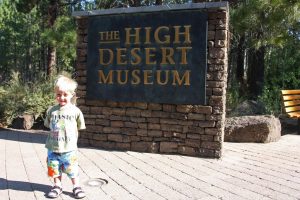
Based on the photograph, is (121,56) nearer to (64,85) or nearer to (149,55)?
(149,55)

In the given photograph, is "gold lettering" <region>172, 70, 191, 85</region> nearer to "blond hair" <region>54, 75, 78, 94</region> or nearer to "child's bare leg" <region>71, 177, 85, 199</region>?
"blond hair" <region>54, 75, 78, 94</region>

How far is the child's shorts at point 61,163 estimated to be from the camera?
12.6 feet

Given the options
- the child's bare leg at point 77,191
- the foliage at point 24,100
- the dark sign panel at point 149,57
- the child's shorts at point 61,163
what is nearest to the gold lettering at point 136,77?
the dark sign panel at point 149,57

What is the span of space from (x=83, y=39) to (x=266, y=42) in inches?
155

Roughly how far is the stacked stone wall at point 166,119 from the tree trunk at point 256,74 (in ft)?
20.2

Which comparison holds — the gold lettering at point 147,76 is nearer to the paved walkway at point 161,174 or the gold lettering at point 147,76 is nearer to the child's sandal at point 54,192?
the paved walkway at point 161,174

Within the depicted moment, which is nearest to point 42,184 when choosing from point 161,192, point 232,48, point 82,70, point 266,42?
point 161,192

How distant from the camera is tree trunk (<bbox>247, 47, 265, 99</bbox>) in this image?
11391 mm

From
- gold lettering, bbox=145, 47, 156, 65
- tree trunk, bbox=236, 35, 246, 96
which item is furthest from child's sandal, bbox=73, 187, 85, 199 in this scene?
tree trunk, bbox=236, 35, 246, 96

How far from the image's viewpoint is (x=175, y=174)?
4.68m

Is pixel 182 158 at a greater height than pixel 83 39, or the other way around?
pixel 83 39

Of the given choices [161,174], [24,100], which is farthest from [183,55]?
[24,100]

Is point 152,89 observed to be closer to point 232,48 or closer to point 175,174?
point 175,174

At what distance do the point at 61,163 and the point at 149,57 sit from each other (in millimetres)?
2453
